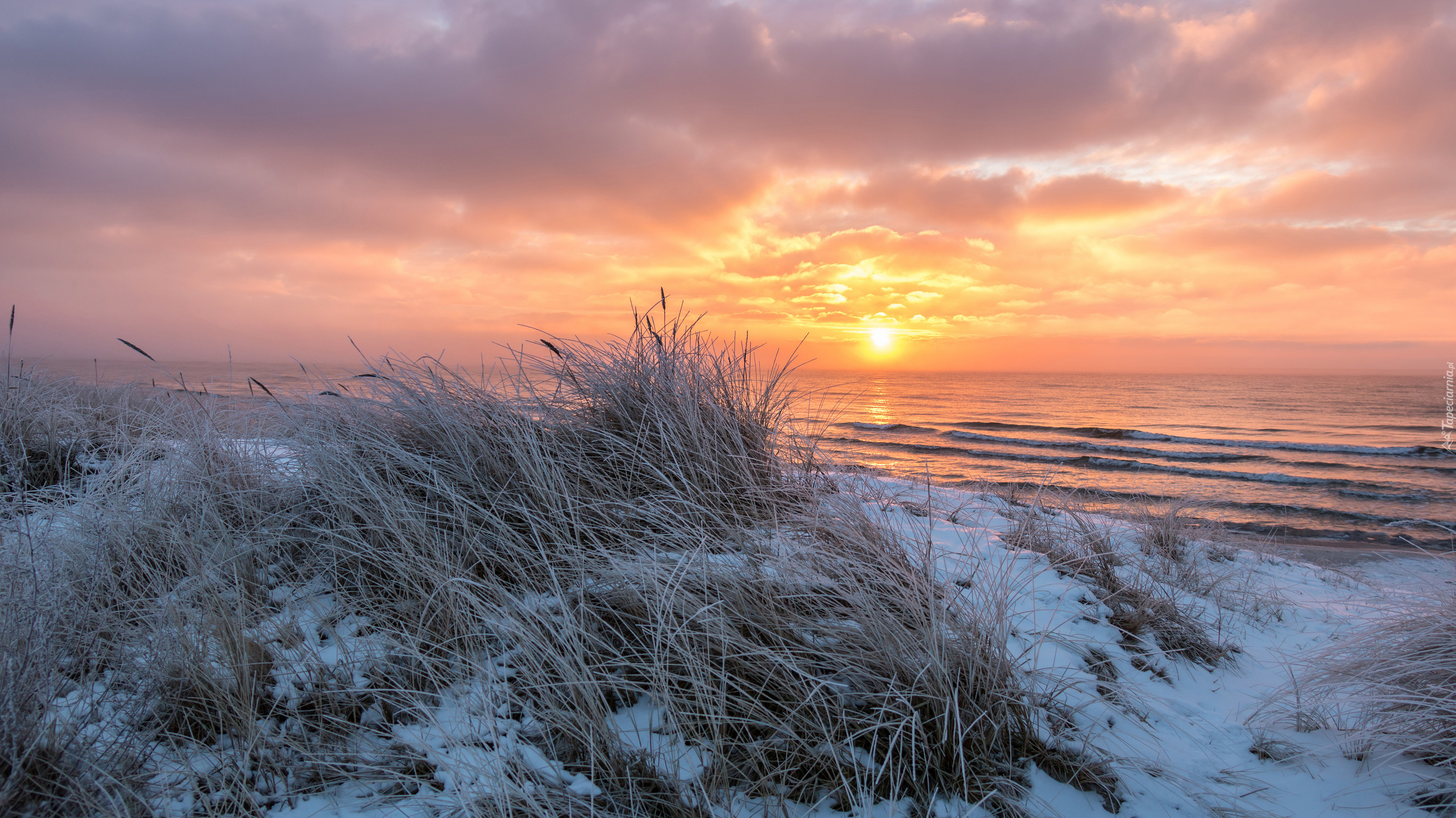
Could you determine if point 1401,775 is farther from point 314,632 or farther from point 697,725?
point 314,632

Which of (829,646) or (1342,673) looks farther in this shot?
(1342,673)

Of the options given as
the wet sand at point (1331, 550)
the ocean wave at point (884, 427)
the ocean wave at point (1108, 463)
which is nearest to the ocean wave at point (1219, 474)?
the ocean wave at point (1108, 463)

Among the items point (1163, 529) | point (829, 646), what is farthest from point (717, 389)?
point (1163, 529)

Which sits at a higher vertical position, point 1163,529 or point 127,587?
point 127,587

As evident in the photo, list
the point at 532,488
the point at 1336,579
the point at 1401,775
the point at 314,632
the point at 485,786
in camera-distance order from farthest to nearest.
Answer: the point at 1336,579
the point at 532,488
the point at 314,632
the point at 1401,775
the point at 485,786

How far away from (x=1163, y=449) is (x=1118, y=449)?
1233mm

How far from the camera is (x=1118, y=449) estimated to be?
15.6 m

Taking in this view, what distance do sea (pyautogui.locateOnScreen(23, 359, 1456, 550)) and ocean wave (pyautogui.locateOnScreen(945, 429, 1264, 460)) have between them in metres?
0.07

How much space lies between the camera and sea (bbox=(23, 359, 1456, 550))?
5734 mm

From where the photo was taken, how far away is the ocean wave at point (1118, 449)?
14609 millimetres

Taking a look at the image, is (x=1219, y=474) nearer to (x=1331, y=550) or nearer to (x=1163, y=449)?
(x=1163, y=449)

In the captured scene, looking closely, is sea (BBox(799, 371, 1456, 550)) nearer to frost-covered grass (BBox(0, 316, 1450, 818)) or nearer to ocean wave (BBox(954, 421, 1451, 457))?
ocean wave (BBox(954, 421, 1451, 457))

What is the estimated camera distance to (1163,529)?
5.02 meters

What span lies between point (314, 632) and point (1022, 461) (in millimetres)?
14643
